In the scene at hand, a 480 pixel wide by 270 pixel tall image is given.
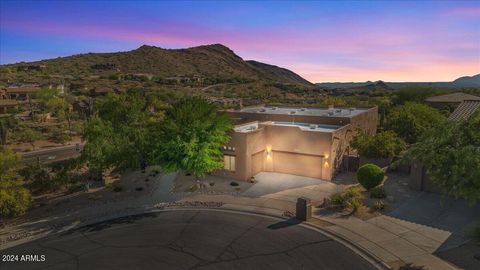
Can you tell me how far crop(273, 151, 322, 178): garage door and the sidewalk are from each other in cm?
920

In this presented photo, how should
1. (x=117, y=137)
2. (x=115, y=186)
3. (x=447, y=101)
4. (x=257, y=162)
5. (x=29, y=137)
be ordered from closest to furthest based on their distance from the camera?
1. (x=115, y=186)
2. (x=117, y=137)
3. (x=257, y=162)
4. (x=29, y=137)
5. (x=447, y=101)

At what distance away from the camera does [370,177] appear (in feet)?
90.2

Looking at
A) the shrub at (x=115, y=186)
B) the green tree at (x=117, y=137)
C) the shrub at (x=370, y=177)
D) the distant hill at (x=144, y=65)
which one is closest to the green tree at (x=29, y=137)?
the green tree at (x=117, y=137)

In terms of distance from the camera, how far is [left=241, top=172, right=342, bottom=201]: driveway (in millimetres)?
27812

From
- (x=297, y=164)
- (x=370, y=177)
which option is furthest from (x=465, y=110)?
(x=297, y=164)

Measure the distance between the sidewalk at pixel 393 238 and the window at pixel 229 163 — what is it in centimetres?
1166

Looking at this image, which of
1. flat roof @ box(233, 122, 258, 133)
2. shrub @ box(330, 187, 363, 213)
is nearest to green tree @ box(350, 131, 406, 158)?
shrub @ box(330, 187, 363, 213)

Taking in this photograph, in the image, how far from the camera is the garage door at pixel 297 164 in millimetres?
32156

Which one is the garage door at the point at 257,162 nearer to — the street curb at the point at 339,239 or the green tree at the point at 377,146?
the street curb at the point at 339,239

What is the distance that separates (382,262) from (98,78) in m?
124

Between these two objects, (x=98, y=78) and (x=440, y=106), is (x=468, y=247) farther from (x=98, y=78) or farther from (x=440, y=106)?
(x=98, y=78)

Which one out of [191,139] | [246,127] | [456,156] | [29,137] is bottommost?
[29,137]

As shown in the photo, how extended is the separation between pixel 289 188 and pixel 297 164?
14.0 ft

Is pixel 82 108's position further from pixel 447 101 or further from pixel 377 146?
pixel 447 101
